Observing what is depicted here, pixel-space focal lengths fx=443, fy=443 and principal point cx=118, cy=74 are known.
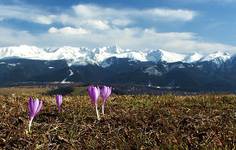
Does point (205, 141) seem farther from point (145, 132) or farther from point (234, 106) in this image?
point (234, 106)

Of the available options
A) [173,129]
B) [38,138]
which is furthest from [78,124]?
[173,129]

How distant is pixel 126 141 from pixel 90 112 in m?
2.92

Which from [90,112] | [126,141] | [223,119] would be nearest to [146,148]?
[126,141]

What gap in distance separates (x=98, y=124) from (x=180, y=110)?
284cm

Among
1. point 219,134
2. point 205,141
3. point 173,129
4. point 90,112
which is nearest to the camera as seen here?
point 205,141

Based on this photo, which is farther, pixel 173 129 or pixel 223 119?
pixel 223 119

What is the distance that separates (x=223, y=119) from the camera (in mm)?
9039

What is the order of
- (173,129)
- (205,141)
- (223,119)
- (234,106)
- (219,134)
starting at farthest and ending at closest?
(234,106), (223,119), (173,129), (219,134), (205,141)

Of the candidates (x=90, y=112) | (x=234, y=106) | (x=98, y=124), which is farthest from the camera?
(x=234, y=106)

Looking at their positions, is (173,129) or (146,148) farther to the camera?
(173,129)

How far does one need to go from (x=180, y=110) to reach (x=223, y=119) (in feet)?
5.52

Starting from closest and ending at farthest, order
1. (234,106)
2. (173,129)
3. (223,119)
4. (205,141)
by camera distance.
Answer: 1. (205,141)
2. (173,129)
3. (223,119)
4. (234,106)

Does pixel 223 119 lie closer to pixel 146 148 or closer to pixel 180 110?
pixel 180 110

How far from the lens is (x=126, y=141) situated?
288 inches
